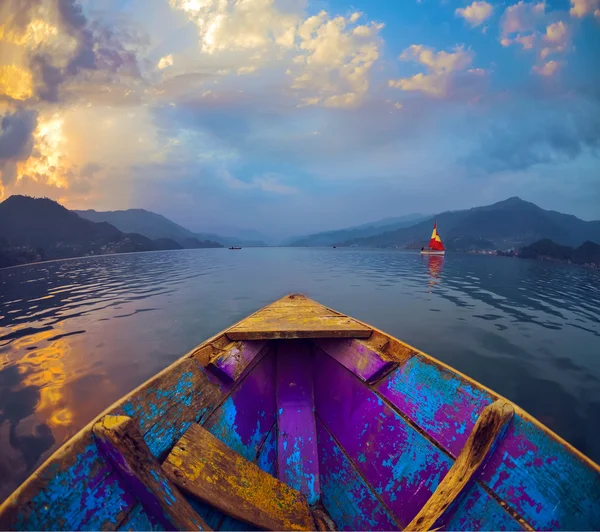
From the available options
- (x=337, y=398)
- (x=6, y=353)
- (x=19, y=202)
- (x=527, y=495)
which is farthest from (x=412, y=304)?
(x=19, y=202)

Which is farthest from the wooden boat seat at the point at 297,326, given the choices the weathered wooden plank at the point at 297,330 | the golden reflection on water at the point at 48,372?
the golden reflection on water at the point at 48,372

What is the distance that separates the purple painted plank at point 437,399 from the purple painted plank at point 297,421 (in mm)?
1104

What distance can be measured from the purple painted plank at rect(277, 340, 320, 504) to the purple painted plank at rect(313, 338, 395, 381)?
1.38 ft

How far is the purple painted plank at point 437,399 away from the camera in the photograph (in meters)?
2.32

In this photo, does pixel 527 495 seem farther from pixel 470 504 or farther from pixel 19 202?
pixel 19 202

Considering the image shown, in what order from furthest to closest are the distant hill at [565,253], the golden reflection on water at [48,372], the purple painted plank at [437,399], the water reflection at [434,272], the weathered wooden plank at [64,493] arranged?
the distant hill at [565,253] < the water reflection at [434,272] < the golden reflection on water at [48,372] < the purple painted plank at [437,399] < the weathered wooden plank at [64,493]

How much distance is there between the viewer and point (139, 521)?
1728 millimetres

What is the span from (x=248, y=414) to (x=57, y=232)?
13906cm

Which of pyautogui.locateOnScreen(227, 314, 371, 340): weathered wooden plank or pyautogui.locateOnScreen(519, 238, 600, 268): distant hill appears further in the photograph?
pyautogui.locateOnScreen(519, 238, 600, 268): distant hill

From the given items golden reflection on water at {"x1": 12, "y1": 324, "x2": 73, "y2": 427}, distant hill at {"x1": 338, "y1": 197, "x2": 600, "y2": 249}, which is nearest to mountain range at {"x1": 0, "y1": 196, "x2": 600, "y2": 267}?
distant hill at {"x1": 338, "y1": 197, "x2": 600, "y2": 249}

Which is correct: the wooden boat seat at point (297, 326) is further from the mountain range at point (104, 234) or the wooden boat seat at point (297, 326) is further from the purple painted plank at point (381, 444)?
the mountain range at point (104, 234)

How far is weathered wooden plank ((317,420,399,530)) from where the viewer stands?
2600 millimetres

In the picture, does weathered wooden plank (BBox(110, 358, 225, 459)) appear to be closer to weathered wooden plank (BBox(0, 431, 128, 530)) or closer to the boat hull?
the boat hull

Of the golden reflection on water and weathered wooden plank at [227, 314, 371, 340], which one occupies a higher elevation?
weathered wooden plank at [227, 314, 371, 340]
